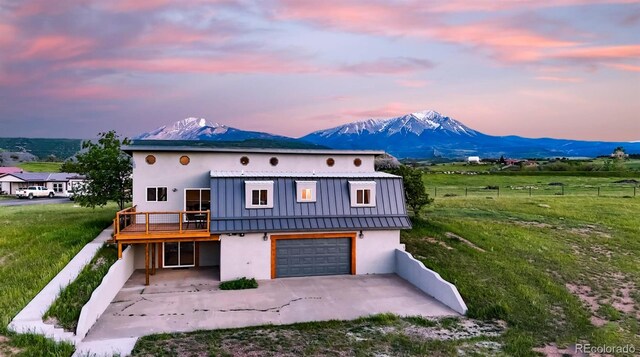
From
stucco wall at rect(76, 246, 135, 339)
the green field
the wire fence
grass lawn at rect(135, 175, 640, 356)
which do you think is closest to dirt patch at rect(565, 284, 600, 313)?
grass lawn at rect(135, 175, 640, 356)

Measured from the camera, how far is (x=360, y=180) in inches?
761

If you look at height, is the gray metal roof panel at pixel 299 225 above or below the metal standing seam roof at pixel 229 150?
below

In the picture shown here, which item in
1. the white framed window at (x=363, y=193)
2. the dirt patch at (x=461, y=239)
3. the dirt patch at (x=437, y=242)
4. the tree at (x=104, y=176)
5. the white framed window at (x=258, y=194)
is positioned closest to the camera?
the white framed window at (x=258, y=194)

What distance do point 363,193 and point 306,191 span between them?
251 centimetres

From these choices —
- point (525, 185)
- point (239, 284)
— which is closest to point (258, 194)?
point (239, 284)

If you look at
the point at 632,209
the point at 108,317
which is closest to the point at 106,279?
the point at 108,317

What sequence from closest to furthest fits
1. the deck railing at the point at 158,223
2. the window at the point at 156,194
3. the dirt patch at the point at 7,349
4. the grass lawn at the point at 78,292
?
the dirt patch at the point at 7,349, the grass lawn at the point at 78,292, the deck railing at the point at 158,223, the window at the point at 156,194

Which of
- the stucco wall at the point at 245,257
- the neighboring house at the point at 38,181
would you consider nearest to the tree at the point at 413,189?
the stucco wall at the point at 245,257

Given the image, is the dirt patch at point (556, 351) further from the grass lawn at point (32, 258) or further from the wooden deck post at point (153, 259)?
the wooden deck post at point (153, 259)

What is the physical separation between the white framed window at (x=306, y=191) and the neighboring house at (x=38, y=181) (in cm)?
4318

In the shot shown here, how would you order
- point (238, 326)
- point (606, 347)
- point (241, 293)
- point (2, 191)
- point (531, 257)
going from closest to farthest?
1. point (606, 347)
2. point (238, 326)
3. point (241, 293)
4. point (531, 257)
5. point (2, 191)

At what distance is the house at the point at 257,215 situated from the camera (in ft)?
57.4

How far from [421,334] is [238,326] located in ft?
17.1

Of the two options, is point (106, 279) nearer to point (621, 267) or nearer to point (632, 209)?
point (621, 267)
